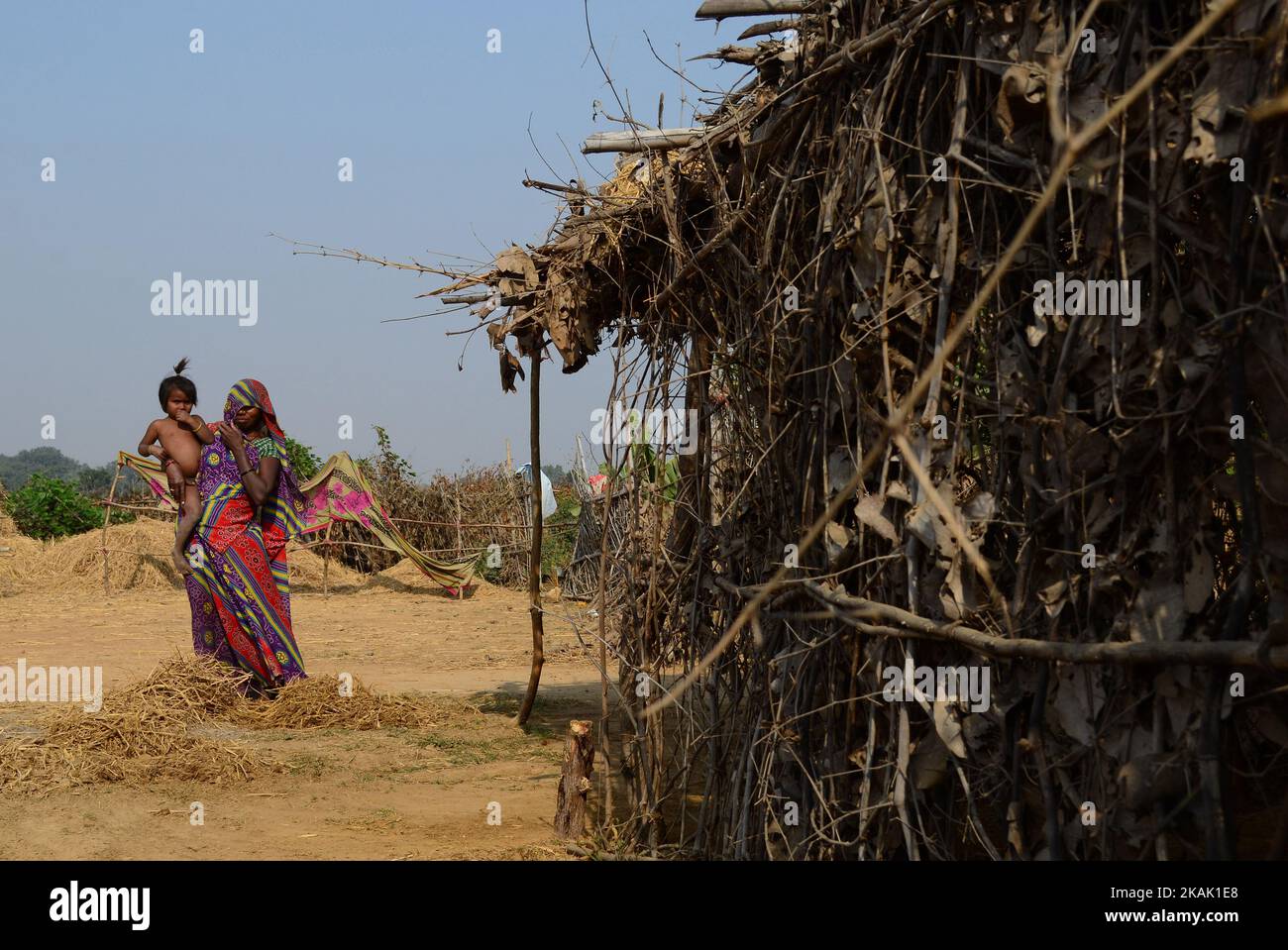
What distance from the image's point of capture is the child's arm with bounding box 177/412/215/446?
28.1 feet

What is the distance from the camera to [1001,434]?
10.4 feet

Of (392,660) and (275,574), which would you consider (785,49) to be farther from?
(392,660)

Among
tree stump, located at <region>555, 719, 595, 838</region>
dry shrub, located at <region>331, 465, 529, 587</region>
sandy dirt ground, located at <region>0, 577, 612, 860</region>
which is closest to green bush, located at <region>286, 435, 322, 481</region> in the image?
dry shrub, located at <region>331, 465, 529, 587</region>

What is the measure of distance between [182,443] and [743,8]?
5.87 m

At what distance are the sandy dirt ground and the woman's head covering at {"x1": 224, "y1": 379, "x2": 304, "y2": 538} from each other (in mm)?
1270

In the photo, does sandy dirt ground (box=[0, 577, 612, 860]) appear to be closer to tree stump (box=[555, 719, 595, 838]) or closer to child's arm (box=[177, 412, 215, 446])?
tree stump (box=[555, 719, 595, 838])

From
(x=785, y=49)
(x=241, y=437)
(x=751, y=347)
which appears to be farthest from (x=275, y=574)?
(x=785, y=49)

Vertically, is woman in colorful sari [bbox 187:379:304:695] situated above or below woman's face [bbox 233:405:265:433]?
below

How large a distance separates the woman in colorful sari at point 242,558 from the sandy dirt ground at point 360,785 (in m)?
0.67

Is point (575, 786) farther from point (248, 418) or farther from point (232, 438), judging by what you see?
point (248, 418)

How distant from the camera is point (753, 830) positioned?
428 cm

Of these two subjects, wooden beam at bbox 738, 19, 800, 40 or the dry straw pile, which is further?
the dry straw pile

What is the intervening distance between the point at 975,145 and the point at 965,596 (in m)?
1.26
